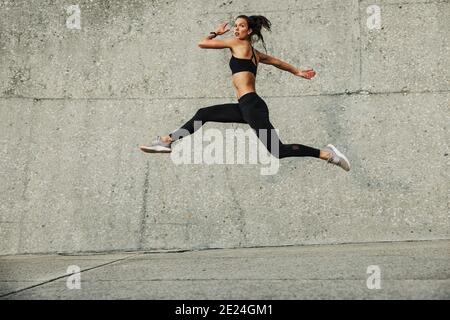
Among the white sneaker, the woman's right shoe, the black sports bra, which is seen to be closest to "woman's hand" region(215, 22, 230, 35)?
the black sports bra

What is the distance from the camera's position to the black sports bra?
5446 mm

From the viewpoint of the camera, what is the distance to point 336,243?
508cm

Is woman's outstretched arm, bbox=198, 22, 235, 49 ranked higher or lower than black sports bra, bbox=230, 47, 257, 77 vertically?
higher

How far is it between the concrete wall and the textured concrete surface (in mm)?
915

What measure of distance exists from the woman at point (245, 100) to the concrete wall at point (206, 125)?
0.09 metres

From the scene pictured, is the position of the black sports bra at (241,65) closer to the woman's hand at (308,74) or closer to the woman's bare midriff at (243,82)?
the woman's bare midriff at (243,82)

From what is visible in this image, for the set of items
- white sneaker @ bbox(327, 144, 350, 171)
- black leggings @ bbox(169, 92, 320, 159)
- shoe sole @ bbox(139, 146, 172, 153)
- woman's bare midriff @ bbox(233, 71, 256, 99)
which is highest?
woman's bare midriff @ bbox(233, 71, 256, 99)

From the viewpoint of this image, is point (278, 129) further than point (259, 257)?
Yes

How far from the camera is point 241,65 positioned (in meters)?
5.47

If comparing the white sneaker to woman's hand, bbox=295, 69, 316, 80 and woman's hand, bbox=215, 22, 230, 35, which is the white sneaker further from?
woman's hand, bbox=215, 22, 230, 35

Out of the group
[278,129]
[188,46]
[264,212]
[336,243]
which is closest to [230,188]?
[264,212]

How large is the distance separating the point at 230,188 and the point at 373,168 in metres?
1.52

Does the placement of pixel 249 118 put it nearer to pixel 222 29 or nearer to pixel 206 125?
pixel 206 125
